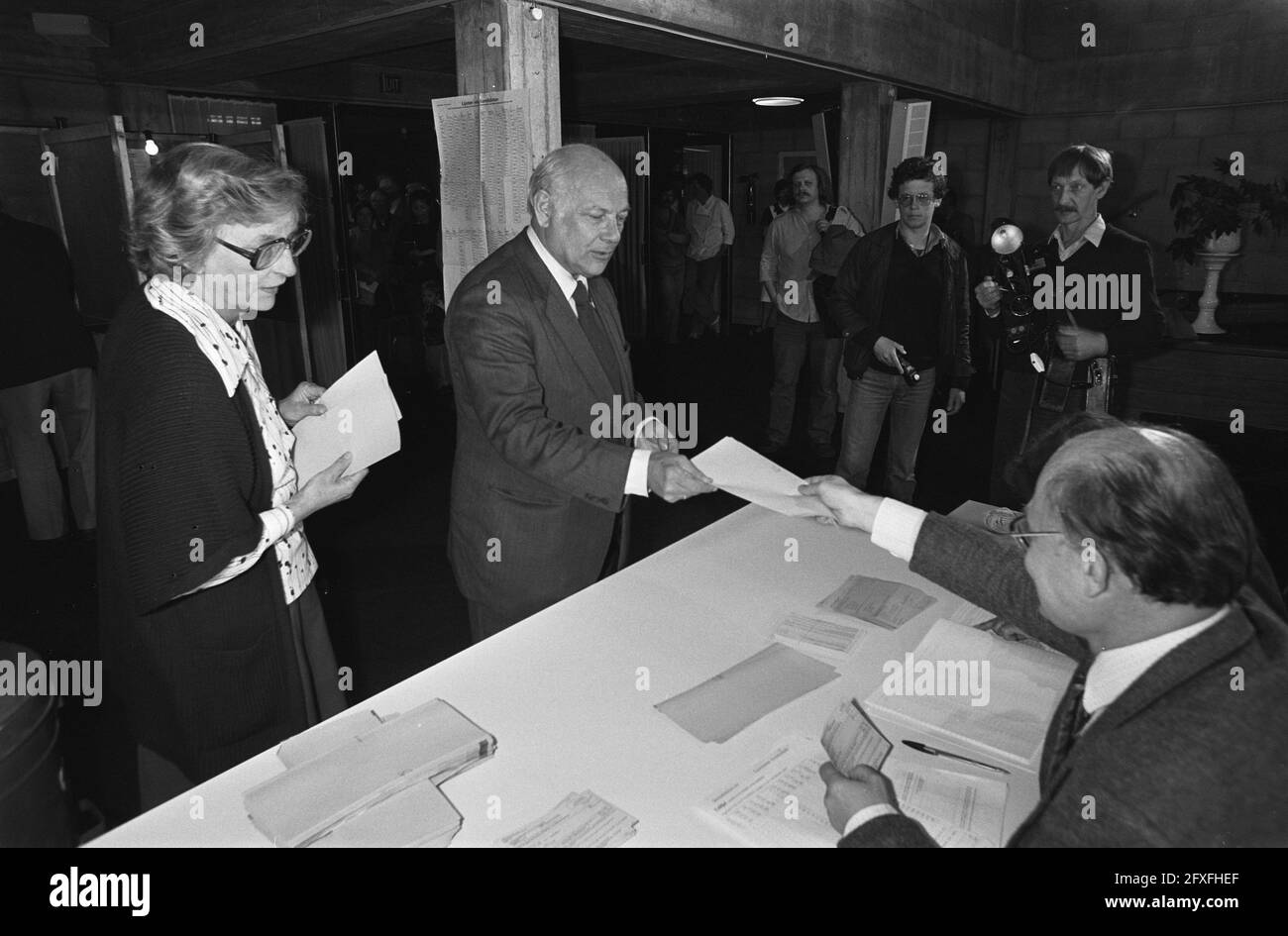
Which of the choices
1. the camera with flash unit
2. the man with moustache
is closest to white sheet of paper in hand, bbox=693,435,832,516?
the camera with flash unit

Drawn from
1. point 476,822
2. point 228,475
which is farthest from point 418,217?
point 476,822

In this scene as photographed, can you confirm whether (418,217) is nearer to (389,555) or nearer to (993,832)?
(389,555)

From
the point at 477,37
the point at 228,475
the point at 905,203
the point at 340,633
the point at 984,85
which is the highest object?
the point at 984,85

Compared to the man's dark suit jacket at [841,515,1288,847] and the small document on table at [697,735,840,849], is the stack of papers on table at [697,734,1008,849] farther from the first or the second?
the man's dark suit jacket at [841,515,1288,847]

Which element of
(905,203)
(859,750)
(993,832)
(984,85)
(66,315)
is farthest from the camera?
(984,85)

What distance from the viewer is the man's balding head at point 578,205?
210cm

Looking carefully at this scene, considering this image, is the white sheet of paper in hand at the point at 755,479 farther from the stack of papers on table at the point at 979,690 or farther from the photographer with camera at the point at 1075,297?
the photographer with camera at the point at 1075,297

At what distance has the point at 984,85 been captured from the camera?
717cm

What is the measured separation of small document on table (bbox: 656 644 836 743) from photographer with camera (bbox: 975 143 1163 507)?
6.93ft

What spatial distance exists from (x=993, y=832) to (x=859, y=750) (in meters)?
0.23

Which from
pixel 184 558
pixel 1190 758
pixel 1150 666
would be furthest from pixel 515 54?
pixel 1190 758

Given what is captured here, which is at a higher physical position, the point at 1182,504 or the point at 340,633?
the point at 1182,504

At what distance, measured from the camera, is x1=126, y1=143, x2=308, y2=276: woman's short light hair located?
1.59 meters

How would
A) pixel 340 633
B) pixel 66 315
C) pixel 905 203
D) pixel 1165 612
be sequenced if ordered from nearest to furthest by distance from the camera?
pixel 1165 612
pixel 340 633
pixel 905 203
pixel 66 315
